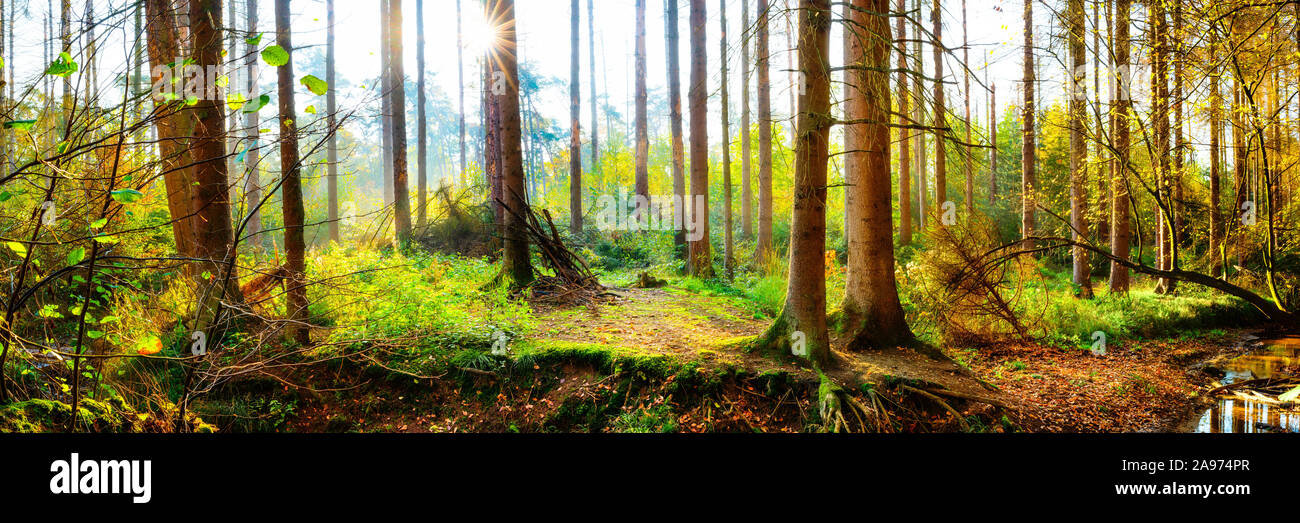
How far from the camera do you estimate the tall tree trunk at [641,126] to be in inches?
716

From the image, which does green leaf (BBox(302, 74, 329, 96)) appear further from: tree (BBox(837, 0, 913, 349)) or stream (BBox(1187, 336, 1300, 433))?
stream (BBox(1187, 336, 1300, 433))

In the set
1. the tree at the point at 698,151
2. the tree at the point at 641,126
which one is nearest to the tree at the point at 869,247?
the tree at the point at 698,151

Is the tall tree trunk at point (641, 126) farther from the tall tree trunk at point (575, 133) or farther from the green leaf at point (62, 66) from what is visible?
the green leaf at point (62, 66)

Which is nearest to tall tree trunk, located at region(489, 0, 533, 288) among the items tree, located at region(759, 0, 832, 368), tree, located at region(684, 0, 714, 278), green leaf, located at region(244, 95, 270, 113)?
tree, located at region(684, 0, 714, 278)

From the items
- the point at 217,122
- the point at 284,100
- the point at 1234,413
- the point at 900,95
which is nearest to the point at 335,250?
the point at 284,100

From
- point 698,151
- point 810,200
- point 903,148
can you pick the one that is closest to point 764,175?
point 698,151

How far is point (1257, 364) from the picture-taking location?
8.27 meters

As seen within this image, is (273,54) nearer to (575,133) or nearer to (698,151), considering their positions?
(698,151)

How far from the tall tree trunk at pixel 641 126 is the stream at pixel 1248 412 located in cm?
1345

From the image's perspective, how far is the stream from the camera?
596 centimetres

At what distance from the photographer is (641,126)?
19938 millimetres

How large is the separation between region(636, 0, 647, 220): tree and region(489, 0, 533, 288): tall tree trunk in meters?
8.10

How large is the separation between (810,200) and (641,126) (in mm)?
14958

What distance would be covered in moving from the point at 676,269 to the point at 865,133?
8.11 metres
